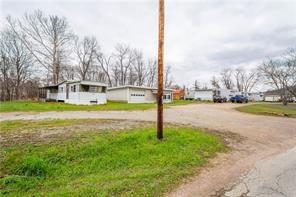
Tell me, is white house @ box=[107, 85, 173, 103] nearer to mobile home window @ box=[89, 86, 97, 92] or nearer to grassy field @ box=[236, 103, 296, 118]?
mobile home window @ box=[89, 86, 97, 92]

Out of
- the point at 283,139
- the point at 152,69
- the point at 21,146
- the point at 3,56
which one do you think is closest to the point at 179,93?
the point at 152,69

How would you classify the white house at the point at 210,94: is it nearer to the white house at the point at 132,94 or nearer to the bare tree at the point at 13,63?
the white house at the point at 132,94

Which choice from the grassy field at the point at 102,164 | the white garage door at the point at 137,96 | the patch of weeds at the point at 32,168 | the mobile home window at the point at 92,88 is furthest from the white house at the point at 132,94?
the patch of weeds at the point at 32,168

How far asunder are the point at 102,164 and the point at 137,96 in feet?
96.1

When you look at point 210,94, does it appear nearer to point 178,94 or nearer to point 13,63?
point 178,94

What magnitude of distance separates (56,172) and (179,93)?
187ft

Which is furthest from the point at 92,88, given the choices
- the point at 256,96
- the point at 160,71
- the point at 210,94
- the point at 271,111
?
the point at 256,96

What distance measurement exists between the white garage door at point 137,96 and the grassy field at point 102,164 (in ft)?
85.5

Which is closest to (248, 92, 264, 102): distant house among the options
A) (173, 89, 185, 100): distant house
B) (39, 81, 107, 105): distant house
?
(173, 89, 185, 100): distant house

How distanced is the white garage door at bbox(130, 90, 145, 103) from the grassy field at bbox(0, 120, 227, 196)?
26.1m

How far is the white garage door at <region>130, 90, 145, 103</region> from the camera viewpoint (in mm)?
33537

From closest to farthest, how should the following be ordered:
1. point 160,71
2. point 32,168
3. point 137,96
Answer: point 32,168
point 160,71
point 137,96

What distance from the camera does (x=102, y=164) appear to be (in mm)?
5258

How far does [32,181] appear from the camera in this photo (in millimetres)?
4441
